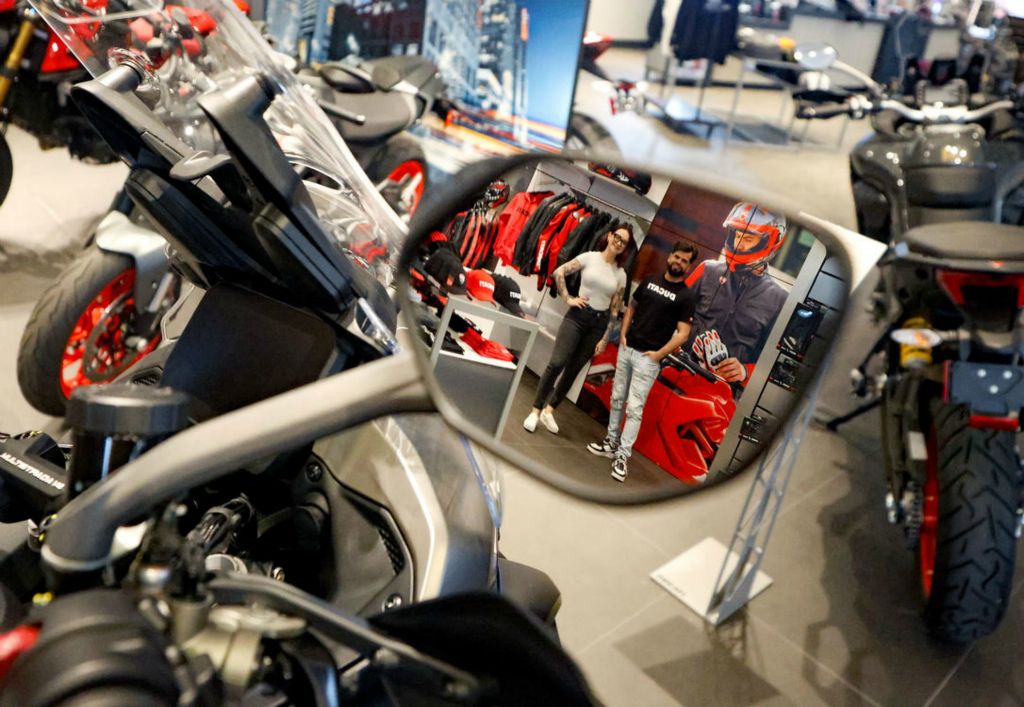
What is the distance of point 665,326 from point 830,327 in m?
0.11

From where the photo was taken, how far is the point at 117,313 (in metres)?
2.16

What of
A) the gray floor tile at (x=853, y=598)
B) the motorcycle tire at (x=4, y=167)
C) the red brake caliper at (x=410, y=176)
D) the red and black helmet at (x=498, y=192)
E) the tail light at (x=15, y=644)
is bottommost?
the gray floor tile at (x=853, y=598)

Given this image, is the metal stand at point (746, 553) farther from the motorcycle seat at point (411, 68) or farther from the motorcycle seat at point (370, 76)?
the motorcycle seat at point (411, 68)

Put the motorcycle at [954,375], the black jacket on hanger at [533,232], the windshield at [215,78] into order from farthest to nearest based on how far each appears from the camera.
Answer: the motorcycle at [954,375] → the windshield at [215,78] → the black jacket on hanger at [533,232]

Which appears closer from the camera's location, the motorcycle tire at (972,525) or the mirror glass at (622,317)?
the mirror glass at (622,317)

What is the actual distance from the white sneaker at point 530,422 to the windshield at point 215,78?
49 centimetres

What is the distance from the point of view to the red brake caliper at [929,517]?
78.2 inches

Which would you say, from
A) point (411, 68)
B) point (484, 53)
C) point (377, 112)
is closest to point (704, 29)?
point (484, 53)

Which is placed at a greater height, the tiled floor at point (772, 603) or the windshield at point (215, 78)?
the windshield at point (215, 78)

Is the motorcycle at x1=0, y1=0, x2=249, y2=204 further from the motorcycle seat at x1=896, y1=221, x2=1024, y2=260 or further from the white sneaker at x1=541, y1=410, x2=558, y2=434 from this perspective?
the white sneaker at x1=541, y1=410, x2=558, y2=434

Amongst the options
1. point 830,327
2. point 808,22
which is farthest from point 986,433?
point 808,22

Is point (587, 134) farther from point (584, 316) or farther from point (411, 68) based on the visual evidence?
point (584, 316)

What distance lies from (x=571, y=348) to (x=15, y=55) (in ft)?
8.37

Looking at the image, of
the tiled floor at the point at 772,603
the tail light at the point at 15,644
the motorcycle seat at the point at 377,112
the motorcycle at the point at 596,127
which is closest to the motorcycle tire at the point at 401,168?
the motorcycle seat at the point at 377,112
